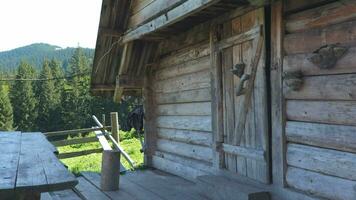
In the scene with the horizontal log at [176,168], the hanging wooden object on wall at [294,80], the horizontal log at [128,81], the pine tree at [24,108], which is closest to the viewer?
the hanging wooden object on wall at [294,80]

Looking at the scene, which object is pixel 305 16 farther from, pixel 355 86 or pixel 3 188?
pixel 3 188

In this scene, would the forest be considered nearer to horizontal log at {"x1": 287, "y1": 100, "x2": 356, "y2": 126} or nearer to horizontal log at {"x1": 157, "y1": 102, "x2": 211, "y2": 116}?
horizontal log at {"x1": 157, "y1": 102, "x2": 211, "y2": 116}

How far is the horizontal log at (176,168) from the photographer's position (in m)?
7.26

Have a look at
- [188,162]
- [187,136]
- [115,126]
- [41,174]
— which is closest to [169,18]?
[187,136]

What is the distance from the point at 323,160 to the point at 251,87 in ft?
4.73

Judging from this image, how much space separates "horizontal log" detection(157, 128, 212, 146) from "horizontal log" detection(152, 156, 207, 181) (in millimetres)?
442

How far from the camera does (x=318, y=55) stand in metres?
4.06

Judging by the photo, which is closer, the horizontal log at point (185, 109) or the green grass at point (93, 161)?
the horizontal log at point (185, 109)

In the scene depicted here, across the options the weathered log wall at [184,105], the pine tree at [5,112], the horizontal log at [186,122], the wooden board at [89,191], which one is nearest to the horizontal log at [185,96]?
the weathered log wall at [184,105]

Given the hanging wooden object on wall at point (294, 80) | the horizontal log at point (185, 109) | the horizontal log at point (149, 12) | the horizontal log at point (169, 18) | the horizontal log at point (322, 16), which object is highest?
the horizontal log at point (149, 12)

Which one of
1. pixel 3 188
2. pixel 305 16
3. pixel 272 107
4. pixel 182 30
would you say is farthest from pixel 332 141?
pixel 182 30

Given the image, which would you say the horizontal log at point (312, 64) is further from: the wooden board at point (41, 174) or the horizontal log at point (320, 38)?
the wooden board at point (41, 174)

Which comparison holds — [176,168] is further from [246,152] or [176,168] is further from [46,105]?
[46,105]

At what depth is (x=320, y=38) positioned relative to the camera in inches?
163
